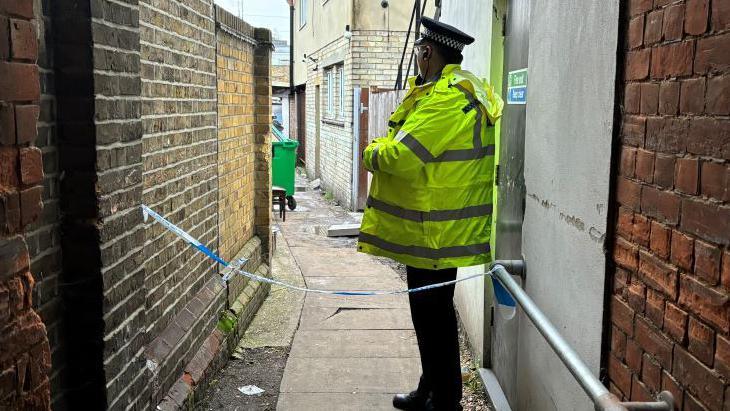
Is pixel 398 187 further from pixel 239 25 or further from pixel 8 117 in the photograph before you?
pixel 239 25

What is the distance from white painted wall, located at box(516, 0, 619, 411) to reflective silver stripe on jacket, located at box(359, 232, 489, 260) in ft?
0.93

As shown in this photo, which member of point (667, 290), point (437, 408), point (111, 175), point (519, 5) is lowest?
point (437, 408)

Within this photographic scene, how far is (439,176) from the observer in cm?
367

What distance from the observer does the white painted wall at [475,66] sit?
478 cm

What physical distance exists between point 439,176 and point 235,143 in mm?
2925

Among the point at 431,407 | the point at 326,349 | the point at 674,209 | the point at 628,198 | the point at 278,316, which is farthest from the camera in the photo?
the point at 278,316

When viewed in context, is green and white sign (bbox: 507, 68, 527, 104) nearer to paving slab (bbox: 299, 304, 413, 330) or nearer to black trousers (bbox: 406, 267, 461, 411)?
black trousers (bbox: 406, 267, 461, 411)

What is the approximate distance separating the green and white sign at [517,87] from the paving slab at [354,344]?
217 cm

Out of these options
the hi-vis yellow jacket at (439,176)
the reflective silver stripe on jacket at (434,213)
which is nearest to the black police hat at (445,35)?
the hi-vis yellow jacket at (439,176)

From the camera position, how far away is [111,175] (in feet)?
9.07

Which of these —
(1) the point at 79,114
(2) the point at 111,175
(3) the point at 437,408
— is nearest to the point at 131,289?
(2) the point at 111,175

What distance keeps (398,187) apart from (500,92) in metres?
1.21

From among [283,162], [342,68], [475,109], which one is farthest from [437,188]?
[342,68]

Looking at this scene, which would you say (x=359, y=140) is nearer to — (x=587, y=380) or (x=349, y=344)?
(x=349, y=344)
